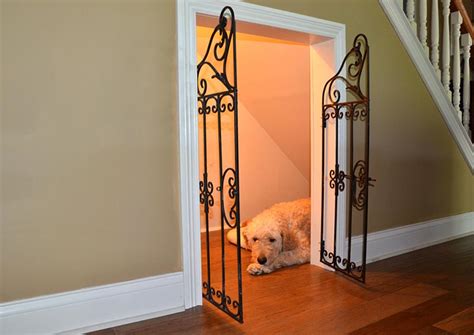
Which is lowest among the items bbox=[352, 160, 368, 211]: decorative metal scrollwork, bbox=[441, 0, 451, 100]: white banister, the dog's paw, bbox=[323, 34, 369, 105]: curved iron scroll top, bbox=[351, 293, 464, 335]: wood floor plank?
bbox=[351, 293, 464, 335]: wood floor plank

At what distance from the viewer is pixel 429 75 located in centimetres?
283

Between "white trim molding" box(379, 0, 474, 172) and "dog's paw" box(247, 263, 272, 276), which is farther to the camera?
"white trim molding" box(379, 0, 474, 172)

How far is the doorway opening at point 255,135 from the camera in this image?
6.06ft

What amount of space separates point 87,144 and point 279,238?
1399mm

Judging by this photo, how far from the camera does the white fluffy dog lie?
7.95ft

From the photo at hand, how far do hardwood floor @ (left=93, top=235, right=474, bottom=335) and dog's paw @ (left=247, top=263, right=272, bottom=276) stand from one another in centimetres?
4

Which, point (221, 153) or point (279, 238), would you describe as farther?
point (279, 238)

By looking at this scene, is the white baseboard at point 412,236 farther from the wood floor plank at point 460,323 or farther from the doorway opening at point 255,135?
the wood floor plank at point 460,323

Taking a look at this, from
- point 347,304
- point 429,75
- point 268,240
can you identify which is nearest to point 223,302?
point 347,304

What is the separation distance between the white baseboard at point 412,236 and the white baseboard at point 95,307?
4.16 feet

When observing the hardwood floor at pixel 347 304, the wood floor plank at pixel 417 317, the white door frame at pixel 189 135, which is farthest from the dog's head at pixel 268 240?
the wood floor plank at pixel 417 317

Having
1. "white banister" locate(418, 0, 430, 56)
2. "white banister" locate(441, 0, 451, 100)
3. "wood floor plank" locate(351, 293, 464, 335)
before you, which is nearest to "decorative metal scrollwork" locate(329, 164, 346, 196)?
"wood floor plank" locate(351, 293, 464, 335)

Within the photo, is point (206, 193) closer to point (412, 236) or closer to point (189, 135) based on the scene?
point (189, 135)

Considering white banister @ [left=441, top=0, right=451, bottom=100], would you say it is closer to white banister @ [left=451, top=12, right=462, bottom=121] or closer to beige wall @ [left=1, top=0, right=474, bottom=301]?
white banister @ [left=451, top=12, right=462, bottom=121]
